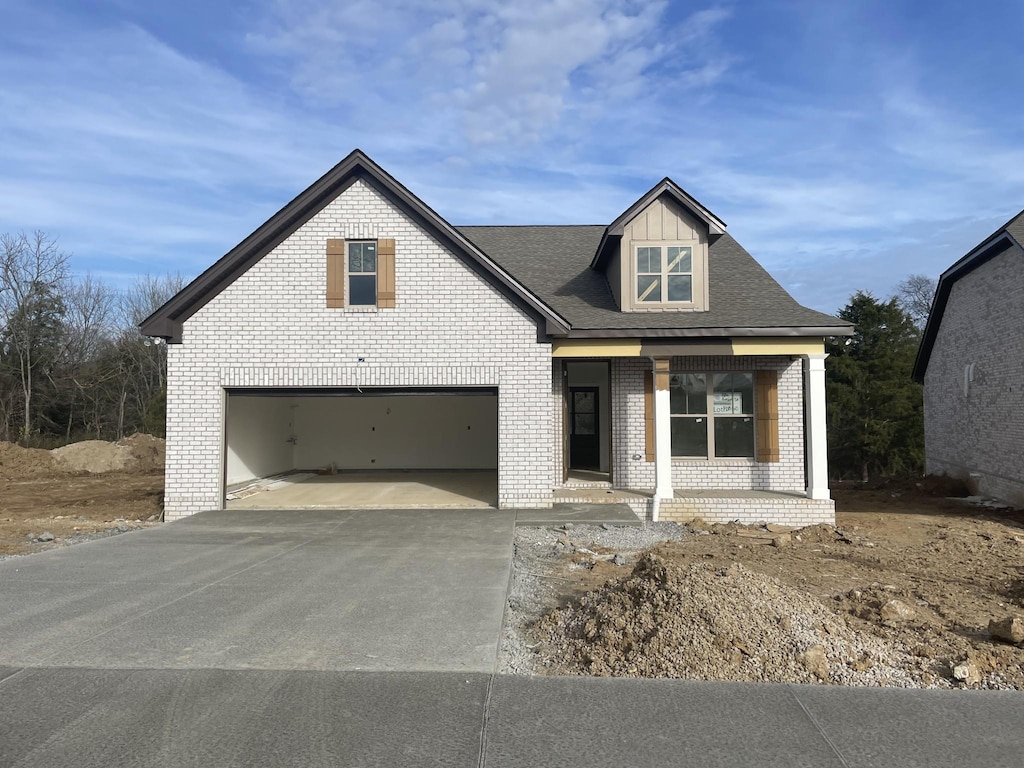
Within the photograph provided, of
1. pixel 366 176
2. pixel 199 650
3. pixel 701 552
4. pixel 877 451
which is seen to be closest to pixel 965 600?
pixel 701 552

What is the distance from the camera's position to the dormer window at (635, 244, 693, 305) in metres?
13.4

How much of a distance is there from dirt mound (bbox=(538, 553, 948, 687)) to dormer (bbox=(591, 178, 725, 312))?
27.0 feet

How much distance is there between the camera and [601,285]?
49.6 ft

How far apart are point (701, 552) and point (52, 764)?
7719mm

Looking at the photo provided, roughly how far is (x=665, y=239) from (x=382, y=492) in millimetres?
7919

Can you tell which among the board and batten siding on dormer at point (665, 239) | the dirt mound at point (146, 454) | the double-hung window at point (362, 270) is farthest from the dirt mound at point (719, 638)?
the dirt mound at point (146, 454)

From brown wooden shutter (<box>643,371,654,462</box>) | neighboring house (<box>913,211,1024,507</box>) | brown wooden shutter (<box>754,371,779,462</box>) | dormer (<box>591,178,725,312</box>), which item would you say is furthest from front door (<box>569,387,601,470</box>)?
neighboring house (<box>913,211,1024,507</box>)

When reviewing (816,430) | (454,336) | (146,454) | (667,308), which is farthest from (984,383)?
(146,454)

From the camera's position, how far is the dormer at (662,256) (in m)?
13.3

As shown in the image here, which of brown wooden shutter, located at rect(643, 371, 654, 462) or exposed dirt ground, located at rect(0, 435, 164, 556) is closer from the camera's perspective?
exposed dirt ground, located at rect(0, 435, 164, 556)

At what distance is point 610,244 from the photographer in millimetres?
14203

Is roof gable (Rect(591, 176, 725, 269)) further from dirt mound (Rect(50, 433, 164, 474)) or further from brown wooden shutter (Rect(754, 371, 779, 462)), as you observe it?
dirt mound (Rect(50, 433, 164, 474))

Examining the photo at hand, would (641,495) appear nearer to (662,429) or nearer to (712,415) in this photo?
(662,429)

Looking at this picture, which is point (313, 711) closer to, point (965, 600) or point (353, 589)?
point (353, 589)
